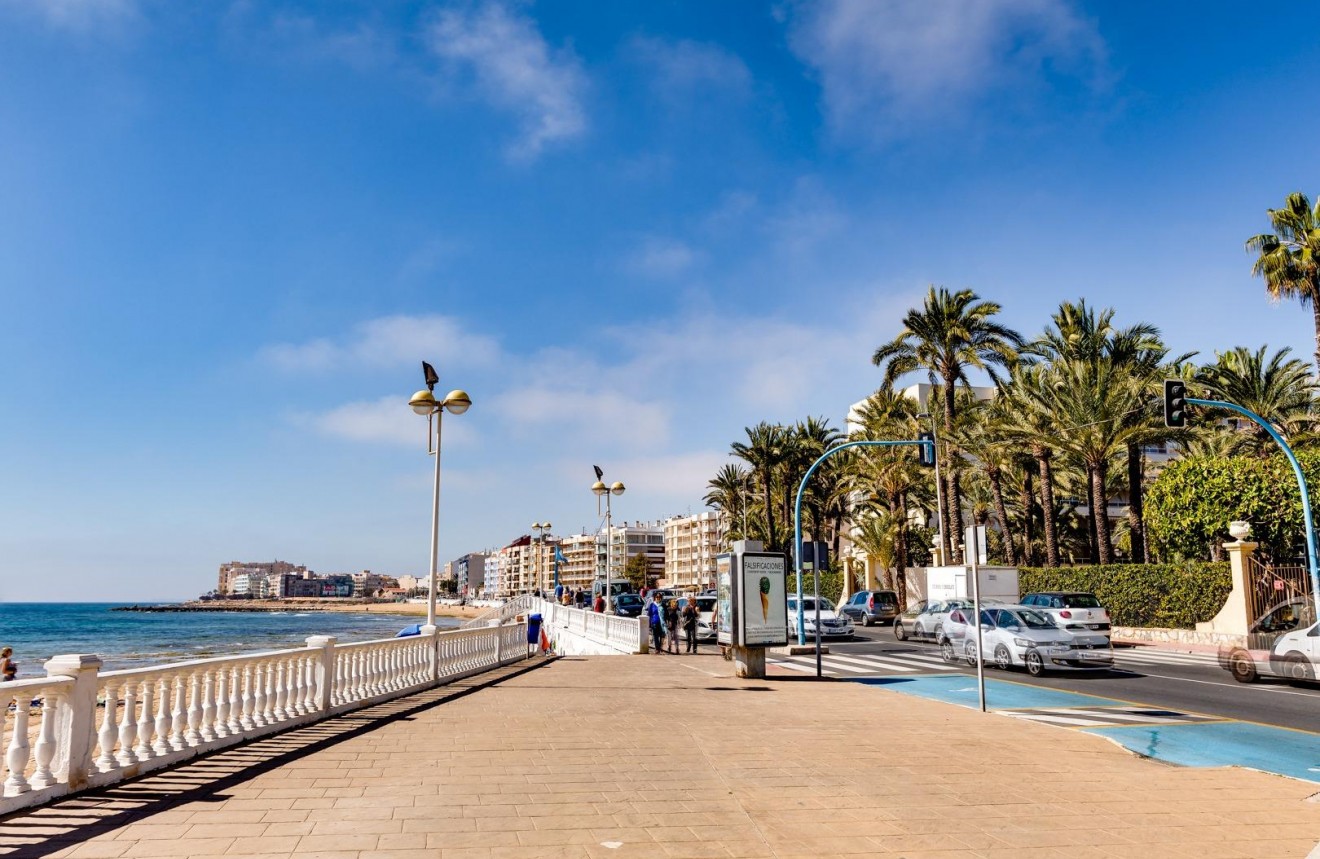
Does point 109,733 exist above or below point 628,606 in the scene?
above

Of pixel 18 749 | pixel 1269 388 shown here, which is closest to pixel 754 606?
pixel 18 749

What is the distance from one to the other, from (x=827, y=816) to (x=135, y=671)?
19.3ft

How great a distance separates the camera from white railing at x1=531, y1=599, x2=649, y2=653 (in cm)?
2754

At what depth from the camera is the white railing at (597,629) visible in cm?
2754

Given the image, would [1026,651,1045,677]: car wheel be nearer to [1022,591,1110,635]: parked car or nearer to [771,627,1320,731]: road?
[771,627,1320,731]: road

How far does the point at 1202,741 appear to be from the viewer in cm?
1113

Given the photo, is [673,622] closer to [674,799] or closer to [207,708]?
[207,708]

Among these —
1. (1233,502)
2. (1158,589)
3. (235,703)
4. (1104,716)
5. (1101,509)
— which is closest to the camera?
(235,703)

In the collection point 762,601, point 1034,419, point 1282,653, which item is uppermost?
point 1034,419

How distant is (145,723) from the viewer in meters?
7.67

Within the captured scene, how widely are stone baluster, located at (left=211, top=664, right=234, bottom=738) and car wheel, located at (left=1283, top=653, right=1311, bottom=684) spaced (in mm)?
18926

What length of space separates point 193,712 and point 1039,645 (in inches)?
661

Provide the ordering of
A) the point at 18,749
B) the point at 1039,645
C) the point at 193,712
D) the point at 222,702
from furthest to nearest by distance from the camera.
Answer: the point at 1039,645, the point at 222,702, the point at 193,712, the point at 18,749

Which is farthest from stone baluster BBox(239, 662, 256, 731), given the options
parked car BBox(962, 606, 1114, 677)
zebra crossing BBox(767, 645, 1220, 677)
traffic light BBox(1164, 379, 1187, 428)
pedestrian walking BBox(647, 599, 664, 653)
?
traffic light BBox(1164, 379, 1187, 428)
